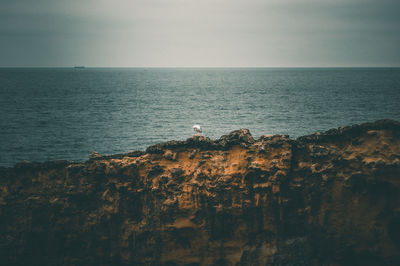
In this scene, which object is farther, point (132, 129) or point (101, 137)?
point (132, 129)

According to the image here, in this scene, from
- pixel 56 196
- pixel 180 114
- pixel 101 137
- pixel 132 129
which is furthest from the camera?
pixel 180 114

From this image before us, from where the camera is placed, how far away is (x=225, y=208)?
13.2 meters

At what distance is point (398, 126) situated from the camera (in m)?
13.3

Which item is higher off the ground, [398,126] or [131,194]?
[398,126]

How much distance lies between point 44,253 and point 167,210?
5.69 meters

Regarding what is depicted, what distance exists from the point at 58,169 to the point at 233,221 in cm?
814

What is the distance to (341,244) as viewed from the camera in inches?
509

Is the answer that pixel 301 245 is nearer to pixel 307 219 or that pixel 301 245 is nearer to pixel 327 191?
pixel 307 219

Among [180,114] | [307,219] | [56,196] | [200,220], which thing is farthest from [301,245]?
[180,114]

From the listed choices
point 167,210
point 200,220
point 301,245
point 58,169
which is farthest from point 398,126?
point 58,169

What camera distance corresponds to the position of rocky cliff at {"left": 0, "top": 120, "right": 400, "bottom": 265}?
1282 cm

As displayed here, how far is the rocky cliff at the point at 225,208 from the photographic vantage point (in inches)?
505

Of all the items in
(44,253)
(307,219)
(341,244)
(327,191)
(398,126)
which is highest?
(398,126)

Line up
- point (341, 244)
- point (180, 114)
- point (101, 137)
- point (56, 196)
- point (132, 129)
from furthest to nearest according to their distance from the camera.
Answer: point (180, 114)
point (132, 129)
point (101, 137)
point (56, 196)
point (341, 244)
